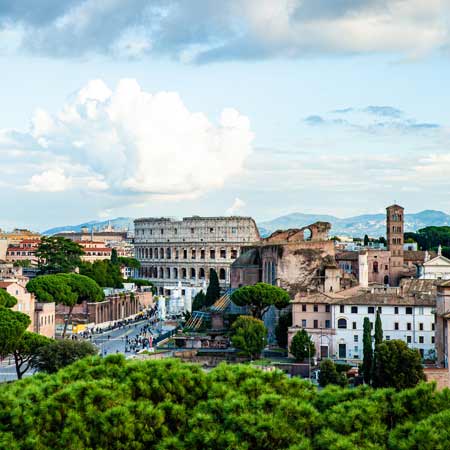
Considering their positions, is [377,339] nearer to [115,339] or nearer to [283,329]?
[283,329]

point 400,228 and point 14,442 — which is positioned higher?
point 400,228

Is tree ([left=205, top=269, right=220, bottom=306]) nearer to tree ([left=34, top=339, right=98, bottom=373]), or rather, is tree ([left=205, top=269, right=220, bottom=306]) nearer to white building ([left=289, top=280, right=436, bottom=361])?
white building ([left=289, top=280, right=436, bottom=361])

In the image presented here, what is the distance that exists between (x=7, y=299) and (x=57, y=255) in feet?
103

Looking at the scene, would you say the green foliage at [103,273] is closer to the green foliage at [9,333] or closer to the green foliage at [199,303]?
the green foliage at [199,303]

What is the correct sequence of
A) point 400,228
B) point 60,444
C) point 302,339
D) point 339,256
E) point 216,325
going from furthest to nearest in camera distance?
point 400,228, point 339,256, point 216,325, point 302,339, point 60,444

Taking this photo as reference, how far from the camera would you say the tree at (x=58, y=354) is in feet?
128

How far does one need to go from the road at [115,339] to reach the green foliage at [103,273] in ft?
25.9

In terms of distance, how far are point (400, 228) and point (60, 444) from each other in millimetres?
65580

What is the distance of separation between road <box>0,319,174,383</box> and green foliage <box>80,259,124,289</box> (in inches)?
311

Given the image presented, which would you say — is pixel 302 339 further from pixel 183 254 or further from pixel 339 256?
pixel 183 254

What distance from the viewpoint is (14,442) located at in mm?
20562

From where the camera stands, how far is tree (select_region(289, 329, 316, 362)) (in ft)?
160

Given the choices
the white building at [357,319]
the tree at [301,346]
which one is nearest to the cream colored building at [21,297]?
the white building at [357,319]

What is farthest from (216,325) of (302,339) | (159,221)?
(159,221)
